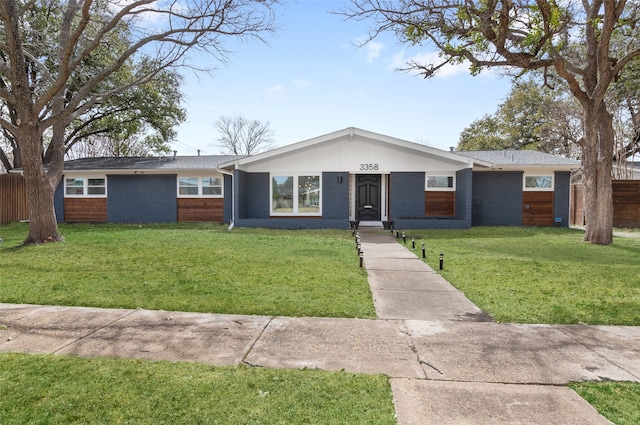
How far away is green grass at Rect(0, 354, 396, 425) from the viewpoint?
2311 millimetres

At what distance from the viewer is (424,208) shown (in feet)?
51.6

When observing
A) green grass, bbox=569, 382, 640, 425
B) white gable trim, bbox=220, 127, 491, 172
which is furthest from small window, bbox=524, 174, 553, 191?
green grass, bbox=569, 382, 640, 425

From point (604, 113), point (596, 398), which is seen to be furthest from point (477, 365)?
point (604, 113)

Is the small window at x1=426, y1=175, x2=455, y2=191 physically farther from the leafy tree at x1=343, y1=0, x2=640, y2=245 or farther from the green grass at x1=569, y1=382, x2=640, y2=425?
the green grass at x1=569, y1=382, x2=640, y2=425

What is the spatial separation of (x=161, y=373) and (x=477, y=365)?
2569 mm

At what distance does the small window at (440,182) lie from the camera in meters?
15.7

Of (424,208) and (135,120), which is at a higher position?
(135,120)

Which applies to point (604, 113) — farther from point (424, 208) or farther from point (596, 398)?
point (596, 398)

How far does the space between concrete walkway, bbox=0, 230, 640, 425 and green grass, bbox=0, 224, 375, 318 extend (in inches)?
13.6

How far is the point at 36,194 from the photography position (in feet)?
33.2

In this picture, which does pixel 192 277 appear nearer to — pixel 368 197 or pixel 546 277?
pixel 546 277

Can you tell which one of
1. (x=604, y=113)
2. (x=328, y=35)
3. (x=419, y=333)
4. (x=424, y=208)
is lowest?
(x=419, y=333)

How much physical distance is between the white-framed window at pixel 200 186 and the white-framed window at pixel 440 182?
9318 mm

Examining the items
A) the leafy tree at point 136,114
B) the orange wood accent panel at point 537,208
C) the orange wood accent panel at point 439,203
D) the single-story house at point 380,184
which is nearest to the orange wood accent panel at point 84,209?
the single-story house at point 380,184
